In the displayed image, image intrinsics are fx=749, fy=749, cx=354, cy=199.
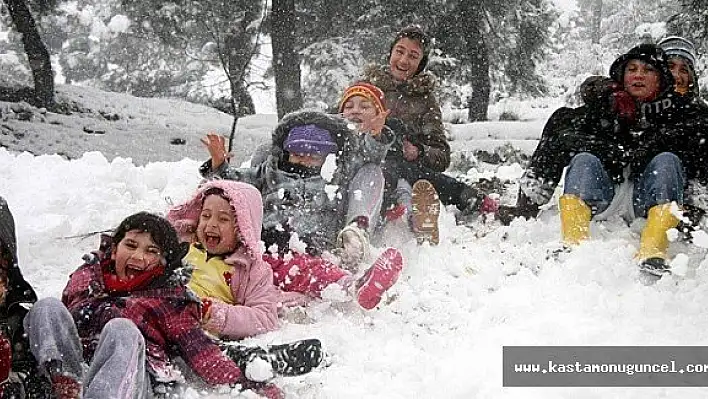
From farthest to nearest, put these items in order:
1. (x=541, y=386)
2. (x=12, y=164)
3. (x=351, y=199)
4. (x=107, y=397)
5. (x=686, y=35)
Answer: (x=686, y=35), (x=12, y=164), (x=351, y=199), (x=541, y=386), (x=107, y=397)

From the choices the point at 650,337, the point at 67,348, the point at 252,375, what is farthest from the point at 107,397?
the point at 650,337

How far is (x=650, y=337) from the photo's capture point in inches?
41.8

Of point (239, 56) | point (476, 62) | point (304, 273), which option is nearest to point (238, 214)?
point (304, 273)

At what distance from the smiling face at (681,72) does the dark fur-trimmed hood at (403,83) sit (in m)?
0.55

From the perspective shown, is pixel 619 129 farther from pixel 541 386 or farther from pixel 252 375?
pixel 252 375

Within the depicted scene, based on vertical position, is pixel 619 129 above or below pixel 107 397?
above

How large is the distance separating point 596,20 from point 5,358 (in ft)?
5.62

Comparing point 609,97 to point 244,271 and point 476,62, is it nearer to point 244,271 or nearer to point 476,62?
point 476,62

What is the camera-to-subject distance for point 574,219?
1471mm

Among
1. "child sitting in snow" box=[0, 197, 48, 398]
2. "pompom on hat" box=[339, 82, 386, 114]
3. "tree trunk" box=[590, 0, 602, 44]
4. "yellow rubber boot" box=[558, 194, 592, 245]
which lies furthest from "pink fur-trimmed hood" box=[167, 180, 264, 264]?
"tree trunk" box=[590, 0, 602, 44]

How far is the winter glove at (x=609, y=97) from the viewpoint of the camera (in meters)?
1.56

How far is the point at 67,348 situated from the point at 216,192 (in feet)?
1.47

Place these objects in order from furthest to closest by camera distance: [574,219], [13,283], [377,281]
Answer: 1. [574,219]
2. [377,281]
3. [13,283]

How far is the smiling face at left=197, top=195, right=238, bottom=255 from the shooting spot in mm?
1254
